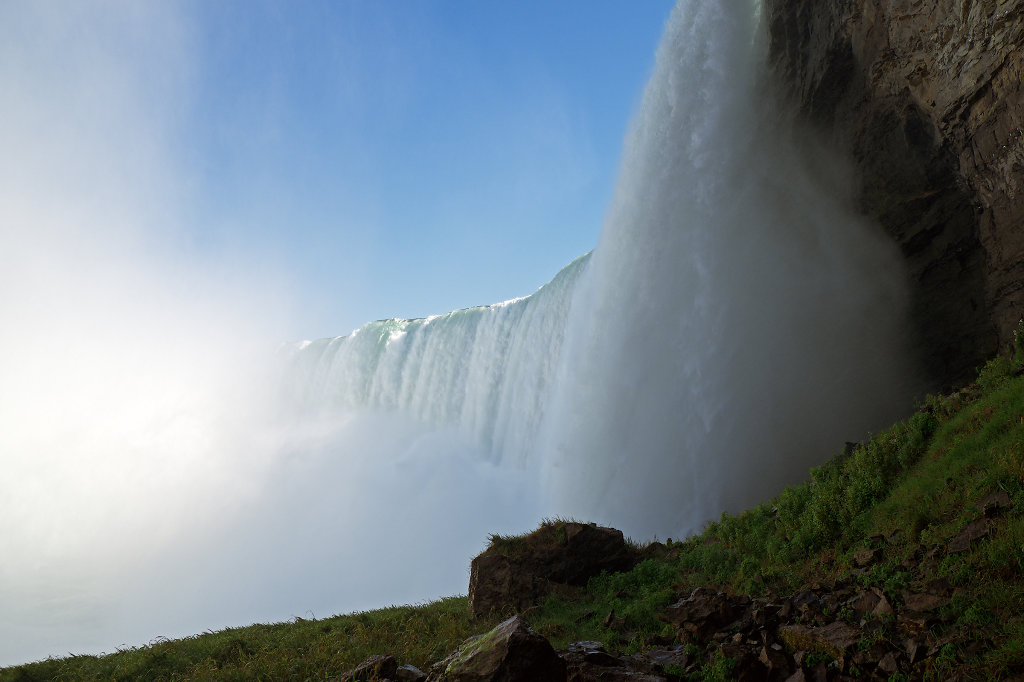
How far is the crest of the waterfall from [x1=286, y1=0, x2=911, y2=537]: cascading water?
1.6 inches

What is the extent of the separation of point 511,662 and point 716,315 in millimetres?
13367

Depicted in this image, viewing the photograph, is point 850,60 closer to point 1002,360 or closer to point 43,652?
point 1002,360

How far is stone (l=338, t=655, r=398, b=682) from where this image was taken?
593 cm

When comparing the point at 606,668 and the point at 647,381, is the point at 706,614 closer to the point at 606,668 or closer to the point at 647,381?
the point at 606,668

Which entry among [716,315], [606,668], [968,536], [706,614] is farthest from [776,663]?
[716,315]

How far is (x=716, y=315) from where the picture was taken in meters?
16.5

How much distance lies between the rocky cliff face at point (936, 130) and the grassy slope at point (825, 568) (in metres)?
4.39

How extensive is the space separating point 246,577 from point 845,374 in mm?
35698

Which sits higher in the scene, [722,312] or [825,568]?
[722,312]

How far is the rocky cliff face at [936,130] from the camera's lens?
10.3m

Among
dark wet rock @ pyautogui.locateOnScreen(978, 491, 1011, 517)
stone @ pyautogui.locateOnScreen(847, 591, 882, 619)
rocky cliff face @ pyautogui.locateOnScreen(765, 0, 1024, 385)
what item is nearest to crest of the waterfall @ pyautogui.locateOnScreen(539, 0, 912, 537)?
rocky cliff face @ pyautogui.locateOnScreen(765, 0, 1024, 385)

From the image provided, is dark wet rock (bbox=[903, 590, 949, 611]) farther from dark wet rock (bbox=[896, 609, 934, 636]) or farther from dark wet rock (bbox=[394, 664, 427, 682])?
dark wet rock (bbox=[394, 664, 427, 682])

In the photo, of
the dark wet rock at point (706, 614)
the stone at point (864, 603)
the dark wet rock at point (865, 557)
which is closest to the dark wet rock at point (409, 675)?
the dark wet rock at point (706, 614)

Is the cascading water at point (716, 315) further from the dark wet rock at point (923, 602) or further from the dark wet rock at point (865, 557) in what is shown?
the dark wet rock at point (923, 602)
